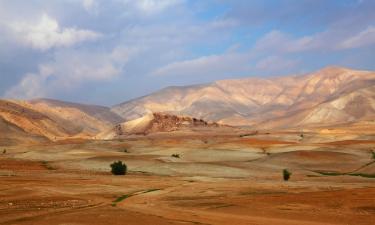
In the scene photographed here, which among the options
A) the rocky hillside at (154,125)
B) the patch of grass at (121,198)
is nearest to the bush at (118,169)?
the patch of grass at (121,198)

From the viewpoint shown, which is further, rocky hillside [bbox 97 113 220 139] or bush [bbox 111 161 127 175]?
rocky hillside [bbox 97 113 220 139]

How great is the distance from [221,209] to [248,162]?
42.0m

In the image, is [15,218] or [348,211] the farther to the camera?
[348,211]

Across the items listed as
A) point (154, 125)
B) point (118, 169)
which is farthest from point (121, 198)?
point (154, 125)

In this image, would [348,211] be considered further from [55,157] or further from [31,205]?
[55,157]

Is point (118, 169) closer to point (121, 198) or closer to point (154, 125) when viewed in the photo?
point (121, 198)

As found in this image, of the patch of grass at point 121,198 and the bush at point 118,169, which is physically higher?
the bush at point 118,169

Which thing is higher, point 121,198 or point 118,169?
point 118,169

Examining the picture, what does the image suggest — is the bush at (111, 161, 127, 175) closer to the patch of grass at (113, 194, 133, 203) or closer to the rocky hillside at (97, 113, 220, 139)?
the patch of grass at (113, 194, 133, 203)

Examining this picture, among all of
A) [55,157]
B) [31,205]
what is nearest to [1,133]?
[55,157]

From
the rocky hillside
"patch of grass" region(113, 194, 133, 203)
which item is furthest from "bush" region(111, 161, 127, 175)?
the rocky hillside

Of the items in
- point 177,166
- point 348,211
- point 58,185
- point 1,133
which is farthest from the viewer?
point 1,133

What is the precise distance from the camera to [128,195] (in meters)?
33.9

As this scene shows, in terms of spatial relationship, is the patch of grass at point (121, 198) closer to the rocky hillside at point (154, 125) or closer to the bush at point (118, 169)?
the bush at point (118, 169)
